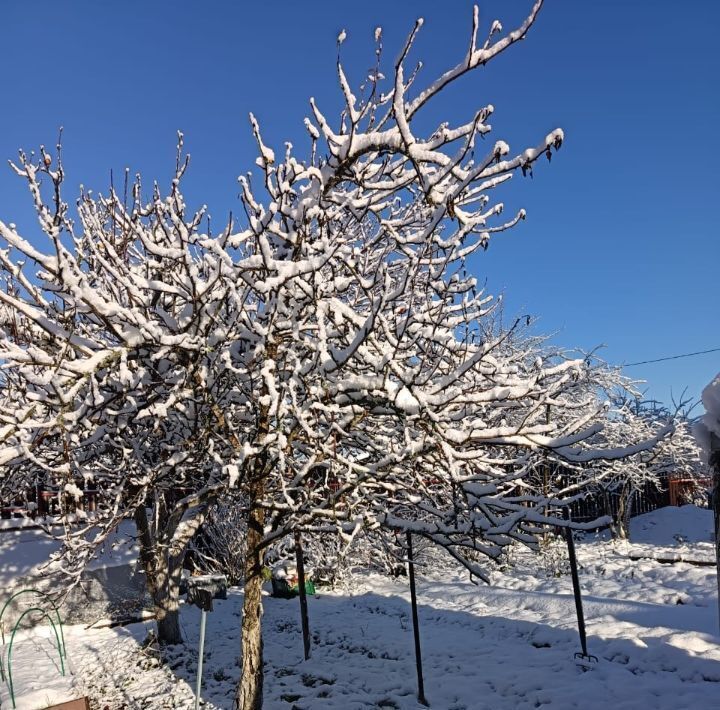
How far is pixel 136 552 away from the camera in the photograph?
10.2 m

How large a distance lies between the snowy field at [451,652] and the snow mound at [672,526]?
6945 millimetres

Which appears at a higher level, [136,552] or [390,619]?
[136,552]

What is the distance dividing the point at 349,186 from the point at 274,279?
2999 mm

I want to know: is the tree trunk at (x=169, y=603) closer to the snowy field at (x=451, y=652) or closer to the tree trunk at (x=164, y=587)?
the tree trunk at (x=164, y=587)

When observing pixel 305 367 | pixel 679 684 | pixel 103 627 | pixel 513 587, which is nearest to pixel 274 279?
pixel 305 367

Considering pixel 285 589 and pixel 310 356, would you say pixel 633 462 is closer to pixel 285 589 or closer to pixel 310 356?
pixel 285 589

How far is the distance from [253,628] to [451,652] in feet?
11.8

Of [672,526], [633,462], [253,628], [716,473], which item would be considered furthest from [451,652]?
[672,526]

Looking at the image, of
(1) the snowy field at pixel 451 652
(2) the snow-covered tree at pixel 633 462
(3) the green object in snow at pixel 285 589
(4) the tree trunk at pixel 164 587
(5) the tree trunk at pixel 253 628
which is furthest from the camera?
(2) the snow-covered tree at pixel 633 462

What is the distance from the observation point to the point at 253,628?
15.7 feet

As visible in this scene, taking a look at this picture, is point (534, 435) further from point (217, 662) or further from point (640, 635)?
point (217, 662)

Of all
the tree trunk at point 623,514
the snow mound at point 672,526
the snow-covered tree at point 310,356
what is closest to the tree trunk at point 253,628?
the snow-covered tree at point 310,356

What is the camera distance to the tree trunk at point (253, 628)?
4.70 meters

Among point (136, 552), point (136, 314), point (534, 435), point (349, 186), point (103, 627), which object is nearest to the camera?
point (136, 314)
